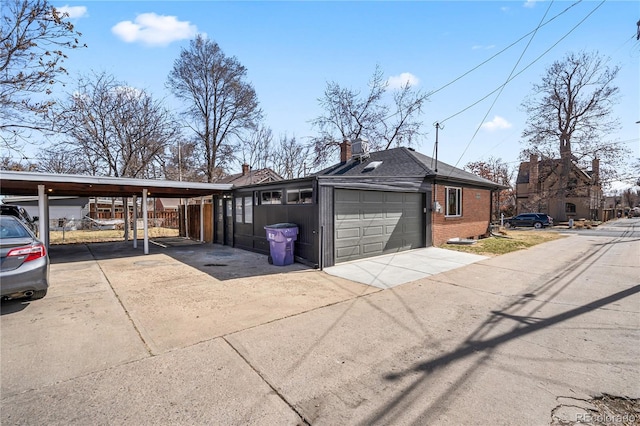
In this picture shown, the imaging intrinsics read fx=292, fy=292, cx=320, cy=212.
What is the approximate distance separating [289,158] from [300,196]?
26036 millimetres

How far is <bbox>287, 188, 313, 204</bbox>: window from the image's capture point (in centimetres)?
869

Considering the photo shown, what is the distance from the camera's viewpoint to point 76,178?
867cm

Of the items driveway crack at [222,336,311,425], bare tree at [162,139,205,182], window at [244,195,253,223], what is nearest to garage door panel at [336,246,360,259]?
window at [244,195,253,223]

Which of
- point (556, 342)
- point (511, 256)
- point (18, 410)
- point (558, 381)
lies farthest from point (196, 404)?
point (511, 256)

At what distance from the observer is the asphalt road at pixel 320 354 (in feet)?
8.05

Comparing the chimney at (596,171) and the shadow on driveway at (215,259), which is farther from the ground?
the chimney at (596,171)

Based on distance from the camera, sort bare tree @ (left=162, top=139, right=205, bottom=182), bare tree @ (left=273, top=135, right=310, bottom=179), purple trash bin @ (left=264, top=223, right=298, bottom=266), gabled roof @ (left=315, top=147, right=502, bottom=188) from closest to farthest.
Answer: purple trash bin @ (left=264, top=223, right=298, bottom=266), gabled roof @ (left=315, top=147, right=502, bottom=188), bare tree @ (left=162, top=139, right=205, bottom=182), bare tree @ (left=273, top=135, right=310, bottom=179)

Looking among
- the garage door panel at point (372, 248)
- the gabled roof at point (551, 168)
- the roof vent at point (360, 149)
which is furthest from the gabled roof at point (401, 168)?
the gabled roof at point (551, 168)

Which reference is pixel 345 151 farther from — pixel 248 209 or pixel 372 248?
pixel 372 248

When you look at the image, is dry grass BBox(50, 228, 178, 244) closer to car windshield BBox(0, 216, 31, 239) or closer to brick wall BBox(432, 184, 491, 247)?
car windshield BBox(0, 216, 31, 239)

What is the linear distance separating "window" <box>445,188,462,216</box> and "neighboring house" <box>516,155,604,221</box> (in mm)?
22928

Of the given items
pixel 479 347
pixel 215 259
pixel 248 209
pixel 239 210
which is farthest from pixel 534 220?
pixel 479 347

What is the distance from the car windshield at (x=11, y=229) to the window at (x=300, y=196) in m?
5.98

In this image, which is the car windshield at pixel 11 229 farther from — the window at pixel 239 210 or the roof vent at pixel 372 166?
the roof vent at pixel 372 166
